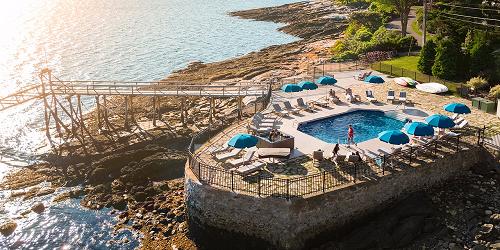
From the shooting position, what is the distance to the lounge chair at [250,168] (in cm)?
2566

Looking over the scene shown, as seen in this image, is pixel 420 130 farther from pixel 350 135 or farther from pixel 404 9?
pixel 404 9

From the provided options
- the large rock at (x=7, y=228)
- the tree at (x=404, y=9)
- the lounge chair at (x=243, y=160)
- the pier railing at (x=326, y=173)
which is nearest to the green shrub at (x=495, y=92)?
the pier railing at (x=326, y=173)

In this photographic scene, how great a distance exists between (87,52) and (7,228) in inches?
2442

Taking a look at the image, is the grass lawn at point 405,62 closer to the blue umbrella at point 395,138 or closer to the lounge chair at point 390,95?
the lounge chair at point 390,95

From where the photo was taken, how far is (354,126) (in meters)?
33.2

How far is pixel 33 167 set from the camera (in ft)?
124

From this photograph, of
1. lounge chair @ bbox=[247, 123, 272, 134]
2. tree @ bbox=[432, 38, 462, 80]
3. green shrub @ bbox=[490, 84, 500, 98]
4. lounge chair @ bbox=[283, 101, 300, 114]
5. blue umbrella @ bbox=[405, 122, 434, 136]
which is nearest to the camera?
blue umbrella @ bbox=[405, 122, 434, 136]

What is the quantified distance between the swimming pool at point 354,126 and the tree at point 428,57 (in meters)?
11.2

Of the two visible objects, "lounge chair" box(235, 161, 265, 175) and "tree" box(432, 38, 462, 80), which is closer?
"lounge chair" box(235, 161, 265, 175)

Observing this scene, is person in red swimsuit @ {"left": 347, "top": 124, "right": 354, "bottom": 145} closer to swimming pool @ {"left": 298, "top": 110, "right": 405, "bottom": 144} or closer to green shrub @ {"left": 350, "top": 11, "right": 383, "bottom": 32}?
swimming pool @ {"left": 298, "top": 110, "right": 405, "bottom": 144}

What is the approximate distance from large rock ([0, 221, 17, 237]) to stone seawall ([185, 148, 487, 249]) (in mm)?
11155

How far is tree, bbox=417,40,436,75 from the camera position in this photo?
1714 inches

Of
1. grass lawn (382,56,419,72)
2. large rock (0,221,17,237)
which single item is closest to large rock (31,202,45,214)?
large rock (0,221,17,237)

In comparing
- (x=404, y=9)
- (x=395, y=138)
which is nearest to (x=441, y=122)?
(x=395, y=138)
